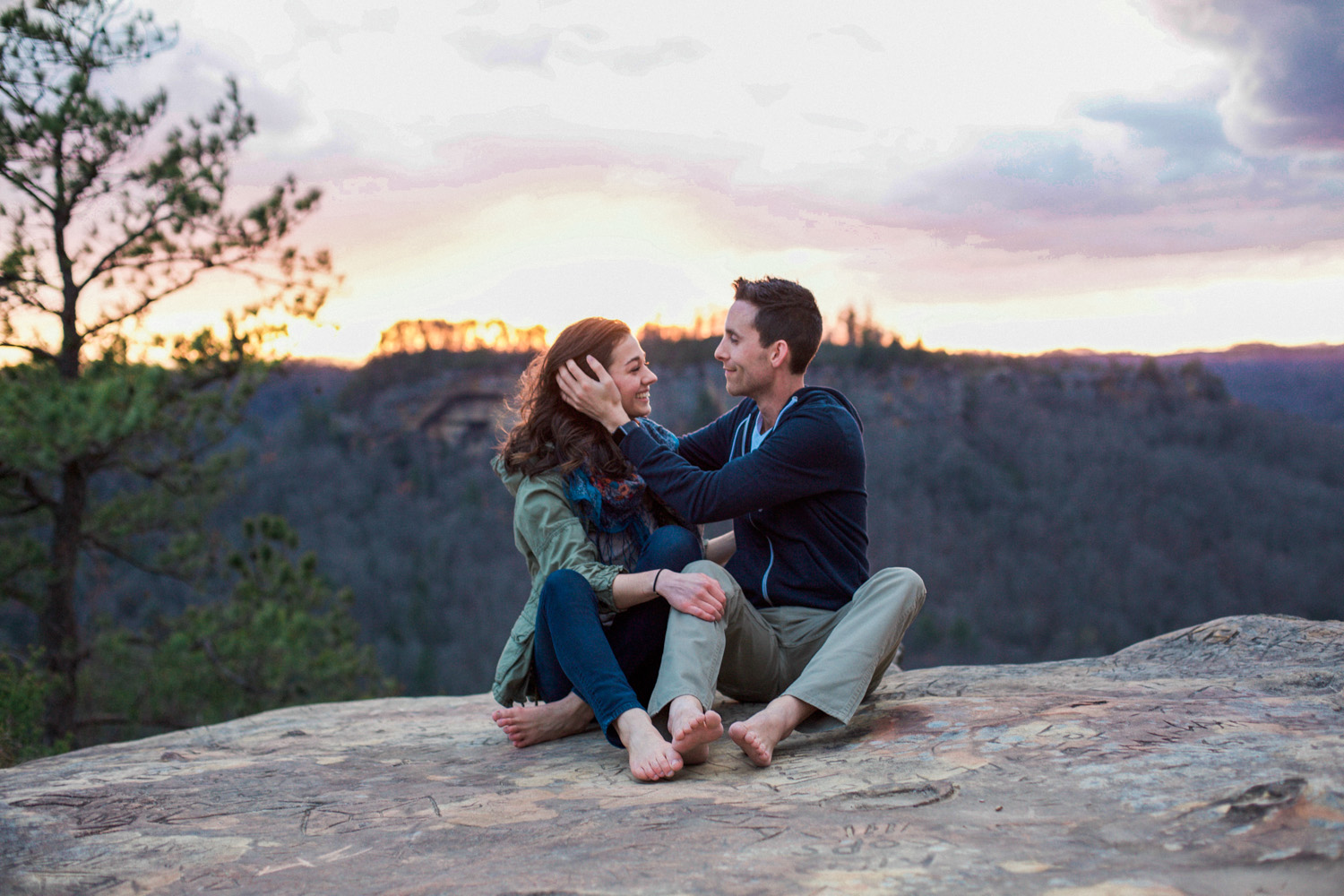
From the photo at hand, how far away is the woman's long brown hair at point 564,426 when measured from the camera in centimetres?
246

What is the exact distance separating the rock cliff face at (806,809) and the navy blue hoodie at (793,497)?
1.29 ft

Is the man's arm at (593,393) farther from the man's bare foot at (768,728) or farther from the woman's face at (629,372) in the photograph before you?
the man's bare foot at (768,728)

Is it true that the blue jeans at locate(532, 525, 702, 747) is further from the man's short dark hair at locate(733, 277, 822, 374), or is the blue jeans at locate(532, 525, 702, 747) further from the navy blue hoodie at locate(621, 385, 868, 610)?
the man's short dark hair at locate(733, 277, 822, 374)

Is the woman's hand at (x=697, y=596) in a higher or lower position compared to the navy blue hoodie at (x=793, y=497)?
lower

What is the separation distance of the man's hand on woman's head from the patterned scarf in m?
0.09

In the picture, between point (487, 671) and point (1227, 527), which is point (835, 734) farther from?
point (1227, 527)

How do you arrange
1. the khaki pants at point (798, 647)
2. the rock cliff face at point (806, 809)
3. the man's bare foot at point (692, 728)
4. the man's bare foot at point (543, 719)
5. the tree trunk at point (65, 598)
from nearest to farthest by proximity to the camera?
1. the rock cliff face at point (806, 809)
2. the man's bare foot at point (692, 728)
3. the khaki pants at point (798, 647)
4. the man's bare foot at point (543, 719)
5. the tree trunk at point (65, 598)

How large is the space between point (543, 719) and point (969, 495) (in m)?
38.6

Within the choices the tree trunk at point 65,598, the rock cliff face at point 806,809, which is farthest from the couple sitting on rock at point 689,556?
the tree trunk at point 65,598

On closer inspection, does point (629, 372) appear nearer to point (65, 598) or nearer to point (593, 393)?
point (593, 393)

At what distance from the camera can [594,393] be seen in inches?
95.7

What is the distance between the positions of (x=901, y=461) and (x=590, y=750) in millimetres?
37961

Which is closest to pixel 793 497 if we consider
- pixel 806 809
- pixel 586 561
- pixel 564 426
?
pixel 586 561

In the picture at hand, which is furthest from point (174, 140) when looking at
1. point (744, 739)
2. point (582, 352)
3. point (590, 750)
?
point (744, 739)
